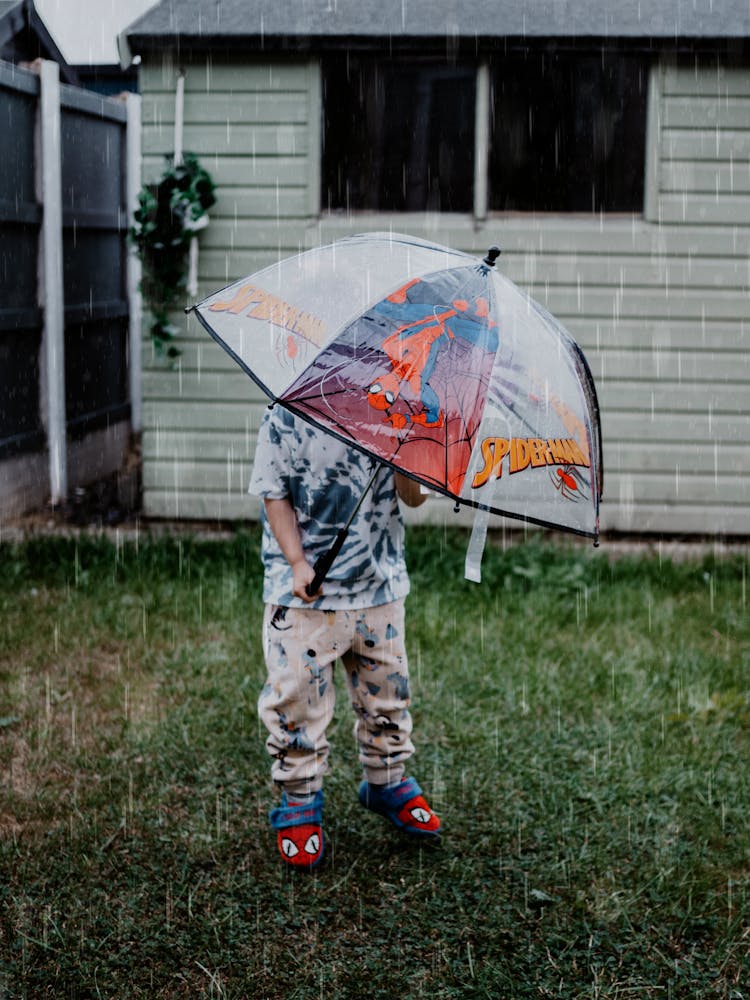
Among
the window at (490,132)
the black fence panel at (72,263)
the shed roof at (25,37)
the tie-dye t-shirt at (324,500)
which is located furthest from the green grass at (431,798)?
the shed roof at (25,37)

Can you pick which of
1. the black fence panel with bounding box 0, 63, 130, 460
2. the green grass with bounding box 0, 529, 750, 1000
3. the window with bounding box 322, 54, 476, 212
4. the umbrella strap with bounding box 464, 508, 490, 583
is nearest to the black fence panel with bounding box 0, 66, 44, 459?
the black fence panel with bounding box 0, 63, 130, 460

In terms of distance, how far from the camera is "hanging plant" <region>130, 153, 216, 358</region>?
614 cm

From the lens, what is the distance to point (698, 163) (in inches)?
248

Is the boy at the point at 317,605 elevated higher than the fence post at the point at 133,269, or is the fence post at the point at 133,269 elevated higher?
the fence post at the point at 133,269

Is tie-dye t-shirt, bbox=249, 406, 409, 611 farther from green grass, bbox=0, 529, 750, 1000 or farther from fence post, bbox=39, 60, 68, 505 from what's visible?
fence post, bbox=39, 60, 68, 505

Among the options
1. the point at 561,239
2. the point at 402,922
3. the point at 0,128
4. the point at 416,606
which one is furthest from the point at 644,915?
the point at 0,128

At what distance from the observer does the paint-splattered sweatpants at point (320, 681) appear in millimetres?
2875

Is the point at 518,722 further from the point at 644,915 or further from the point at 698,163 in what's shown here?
the point at 698,163

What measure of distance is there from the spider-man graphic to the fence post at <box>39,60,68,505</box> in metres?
4.84

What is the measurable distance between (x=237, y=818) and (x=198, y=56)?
4.49m

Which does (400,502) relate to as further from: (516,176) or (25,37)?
(25,37)

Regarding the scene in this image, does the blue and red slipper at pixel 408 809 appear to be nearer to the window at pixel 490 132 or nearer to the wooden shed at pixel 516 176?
the wooden shed at pixel 516 176

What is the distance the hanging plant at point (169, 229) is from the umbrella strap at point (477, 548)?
4.29 metres

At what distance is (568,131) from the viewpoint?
635 centimetres
